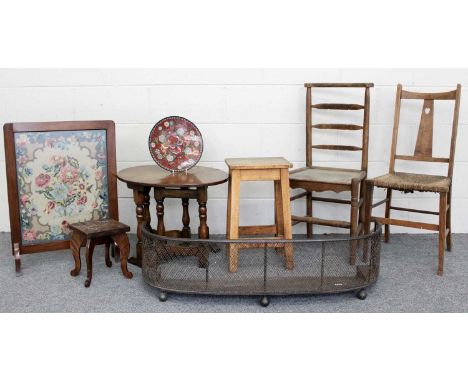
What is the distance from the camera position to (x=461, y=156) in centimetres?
400

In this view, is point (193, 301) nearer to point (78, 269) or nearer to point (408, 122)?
point (78, 269)

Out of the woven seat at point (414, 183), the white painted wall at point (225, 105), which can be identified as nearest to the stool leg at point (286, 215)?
the woven seat at point (414, 183)

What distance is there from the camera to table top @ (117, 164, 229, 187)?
3037 millimetres

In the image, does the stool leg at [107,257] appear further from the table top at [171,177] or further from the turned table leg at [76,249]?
the table top at [171,177]

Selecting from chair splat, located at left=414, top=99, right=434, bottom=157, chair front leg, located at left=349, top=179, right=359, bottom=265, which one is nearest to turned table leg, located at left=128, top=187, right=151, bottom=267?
chair front leg, located at left=349, top=179, right=359, bottom=265

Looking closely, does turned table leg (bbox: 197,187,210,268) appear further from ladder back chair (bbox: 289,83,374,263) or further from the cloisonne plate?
ladder back chair (bbox: 289,83,374,263)

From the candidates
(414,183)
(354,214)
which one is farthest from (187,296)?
(414,183)

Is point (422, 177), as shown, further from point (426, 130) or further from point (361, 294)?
point (361, 294)

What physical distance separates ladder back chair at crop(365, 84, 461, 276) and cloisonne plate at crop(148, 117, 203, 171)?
1076 mm

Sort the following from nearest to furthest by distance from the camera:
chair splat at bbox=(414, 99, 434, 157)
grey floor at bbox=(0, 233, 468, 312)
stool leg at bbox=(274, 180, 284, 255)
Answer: grey floor at bbox=(0, 233, 468, 312)
stool leg at bbox=(274, 180, 284, 255)
chair splat at bbox=(414, 99, 434, 157)

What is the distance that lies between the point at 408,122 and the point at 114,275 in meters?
2.26

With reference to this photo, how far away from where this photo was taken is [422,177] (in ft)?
11.5

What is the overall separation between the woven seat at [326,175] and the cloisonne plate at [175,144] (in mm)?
617

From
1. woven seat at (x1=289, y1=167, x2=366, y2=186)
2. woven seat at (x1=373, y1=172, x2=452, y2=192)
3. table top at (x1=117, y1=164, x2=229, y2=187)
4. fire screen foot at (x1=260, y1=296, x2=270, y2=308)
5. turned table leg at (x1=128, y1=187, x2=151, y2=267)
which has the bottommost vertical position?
fire screen foot at (x1=260, y1=296, x2=270, y2=308)
